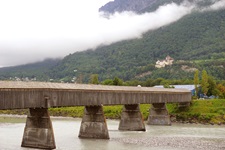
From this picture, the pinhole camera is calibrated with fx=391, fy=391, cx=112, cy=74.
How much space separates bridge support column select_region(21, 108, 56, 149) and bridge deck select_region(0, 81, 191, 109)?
1031mm

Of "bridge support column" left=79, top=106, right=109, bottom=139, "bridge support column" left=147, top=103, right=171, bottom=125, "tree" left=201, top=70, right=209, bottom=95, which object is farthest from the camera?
"tree" left=201, top=70, right=209, bottom=95

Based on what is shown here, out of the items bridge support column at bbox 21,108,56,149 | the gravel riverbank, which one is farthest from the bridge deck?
the gravel riverbank

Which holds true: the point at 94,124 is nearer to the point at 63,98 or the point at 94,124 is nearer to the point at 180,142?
the point at 63,98

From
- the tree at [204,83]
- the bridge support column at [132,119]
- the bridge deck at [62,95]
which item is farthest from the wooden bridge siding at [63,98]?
the tree at [204,83]

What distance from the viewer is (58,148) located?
34750 mm

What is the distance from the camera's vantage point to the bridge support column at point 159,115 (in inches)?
2479

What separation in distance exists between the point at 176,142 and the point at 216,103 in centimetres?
3655

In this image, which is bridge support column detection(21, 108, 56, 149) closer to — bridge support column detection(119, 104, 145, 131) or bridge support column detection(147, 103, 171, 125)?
bridge support column detection(119, 104, 145, 131)

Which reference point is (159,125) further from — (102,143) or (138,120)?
(102,143)

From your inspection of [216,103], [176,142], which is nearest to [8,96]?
[176,142]

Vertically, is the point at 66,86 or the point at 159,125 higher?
the point at 66,86

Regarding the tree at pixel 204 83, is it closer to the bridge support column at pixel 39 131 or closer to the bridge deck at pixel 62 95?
the bridge deck at pixel 62 95

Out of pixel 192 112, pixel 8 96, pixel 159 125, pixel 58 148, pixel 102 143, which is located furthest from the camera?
pixel 192 112

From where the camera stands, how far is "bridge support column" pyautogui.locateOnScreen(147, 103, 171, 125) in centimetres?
6297
